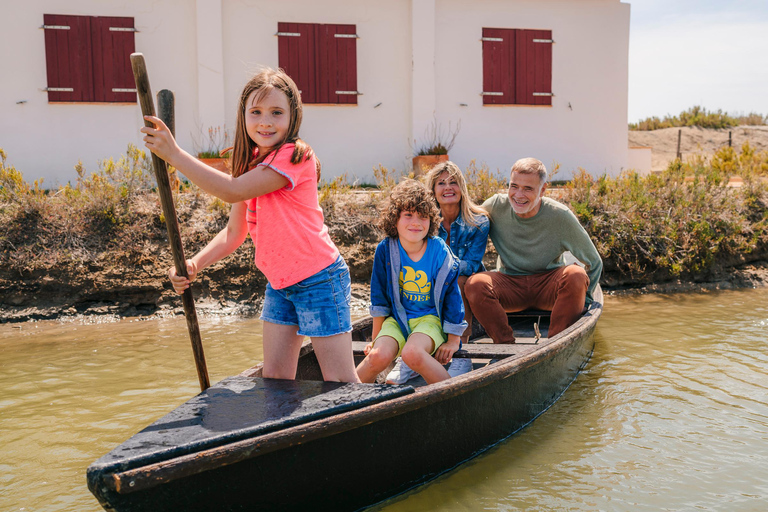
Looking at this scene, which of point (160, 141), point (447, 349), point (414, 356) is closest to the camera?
point (160, 141)

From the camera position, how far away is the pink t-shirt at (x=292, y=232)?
8.41ft

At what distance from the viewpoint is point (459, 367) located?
12.4ft

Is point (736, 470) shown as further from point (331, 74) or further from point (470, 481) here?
point (331, 74)

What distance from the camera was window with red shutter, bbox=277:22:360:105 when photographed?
1038cm

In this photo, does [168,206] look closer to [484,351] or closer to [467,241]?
[484,351]

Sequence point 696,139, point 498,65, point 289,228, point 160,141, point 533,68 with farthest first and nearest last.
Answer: point 696,139 < point 533,68 < point 498,65 < point 289,228 < point 160,141

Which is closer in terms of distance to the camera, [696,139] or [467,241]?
[467,241]

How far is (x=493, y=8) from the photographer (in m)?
11.0

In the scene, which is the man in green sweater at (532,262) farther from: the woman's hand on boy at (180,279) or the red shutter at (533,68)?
the red shutter at (533,68)

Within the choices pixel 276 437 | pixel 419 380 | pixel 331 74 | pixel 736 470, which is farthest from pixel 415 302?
pixel 331 74

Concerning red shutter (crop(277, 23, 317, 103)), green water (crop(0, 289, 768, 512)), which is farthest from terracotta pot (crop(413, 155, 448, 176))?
green water (crop(0, 289, 768, 512))

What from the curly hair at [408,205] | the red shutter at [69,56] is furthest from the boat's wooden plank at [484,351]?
the red shutter at [69,56]

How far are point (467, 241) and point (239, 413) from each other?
8.66 feet

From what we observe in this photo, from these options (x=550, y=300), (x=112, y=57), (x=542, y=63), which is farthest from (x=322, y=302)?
(x=542, y=63)
